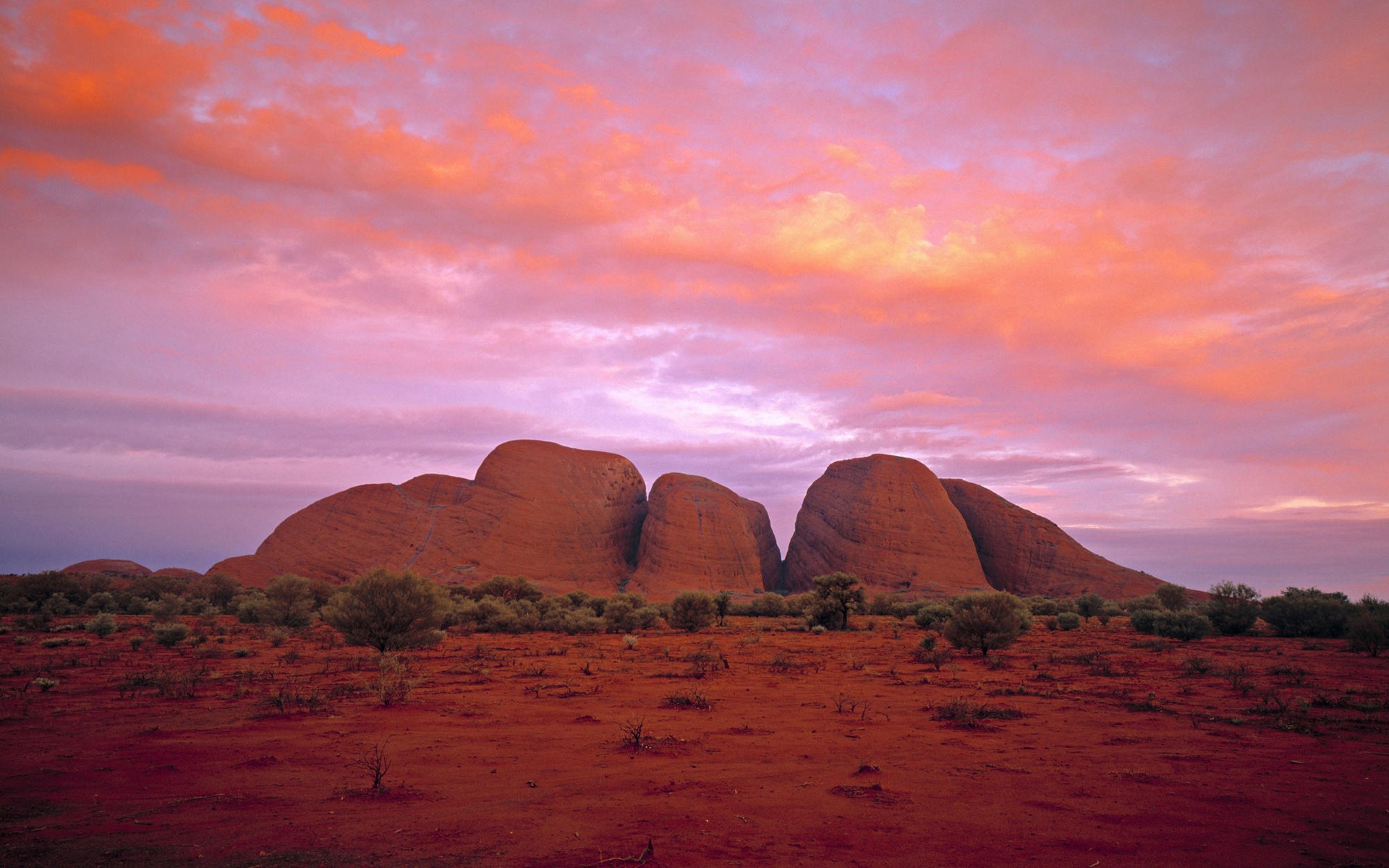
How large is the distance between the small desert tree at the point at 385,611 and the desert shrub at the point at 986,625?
42.5ft

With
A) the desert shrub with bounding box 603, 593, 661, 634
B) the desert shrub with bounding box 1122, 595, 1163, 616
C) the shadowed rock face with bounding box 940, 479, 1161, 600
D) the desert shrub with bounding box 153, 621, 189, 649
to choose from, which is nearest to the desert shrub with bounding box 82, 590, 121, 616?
the desert shrub with bounding box 153, 621, 189, 649

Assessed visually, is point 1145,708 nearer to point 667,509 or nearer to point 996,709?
point 996,709

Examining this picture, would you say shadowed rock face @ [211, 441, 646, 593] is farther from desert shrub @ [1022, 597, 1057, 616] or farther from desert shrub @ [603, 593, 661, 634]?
desert shrub @ [1022, 597, 1057, 616]

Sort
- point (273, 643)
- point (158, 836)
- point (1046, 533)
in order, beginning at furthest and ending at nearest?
point (1046, 533) → point (273, 643) → point (158, 836)

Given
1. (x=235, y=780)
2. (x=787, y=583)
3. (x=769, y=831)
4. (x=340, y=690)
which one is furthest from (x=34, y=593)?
(x=787, y=583)

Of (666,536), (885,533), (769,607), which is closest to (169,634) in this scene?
(769,607)

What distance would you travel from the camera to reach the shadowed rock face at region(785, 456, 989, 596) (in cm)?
5466

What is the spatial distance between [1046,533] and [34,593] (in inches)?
2566

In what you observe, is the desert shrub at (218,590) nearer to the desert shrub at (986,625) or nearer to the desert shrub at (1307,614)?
the desert shrub at (986,625)

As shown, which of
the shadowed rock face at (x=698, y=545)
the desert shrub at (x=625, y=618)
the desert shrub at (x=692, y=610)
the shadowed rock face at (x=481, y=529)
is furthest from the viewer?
the shadowed rock face at (x=698, y=545)

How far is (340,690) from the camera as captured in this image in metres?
10.5

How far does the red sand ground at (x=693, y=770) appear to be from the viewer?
447 cm

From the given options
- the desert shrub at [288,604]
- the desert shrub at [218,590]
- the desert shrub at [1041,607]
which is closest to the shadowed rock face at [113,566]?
the desert shrub at [218,590]

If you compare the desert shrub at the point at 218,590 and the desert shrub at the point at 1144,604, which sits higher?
the desert shrub at the point at 1144,604
